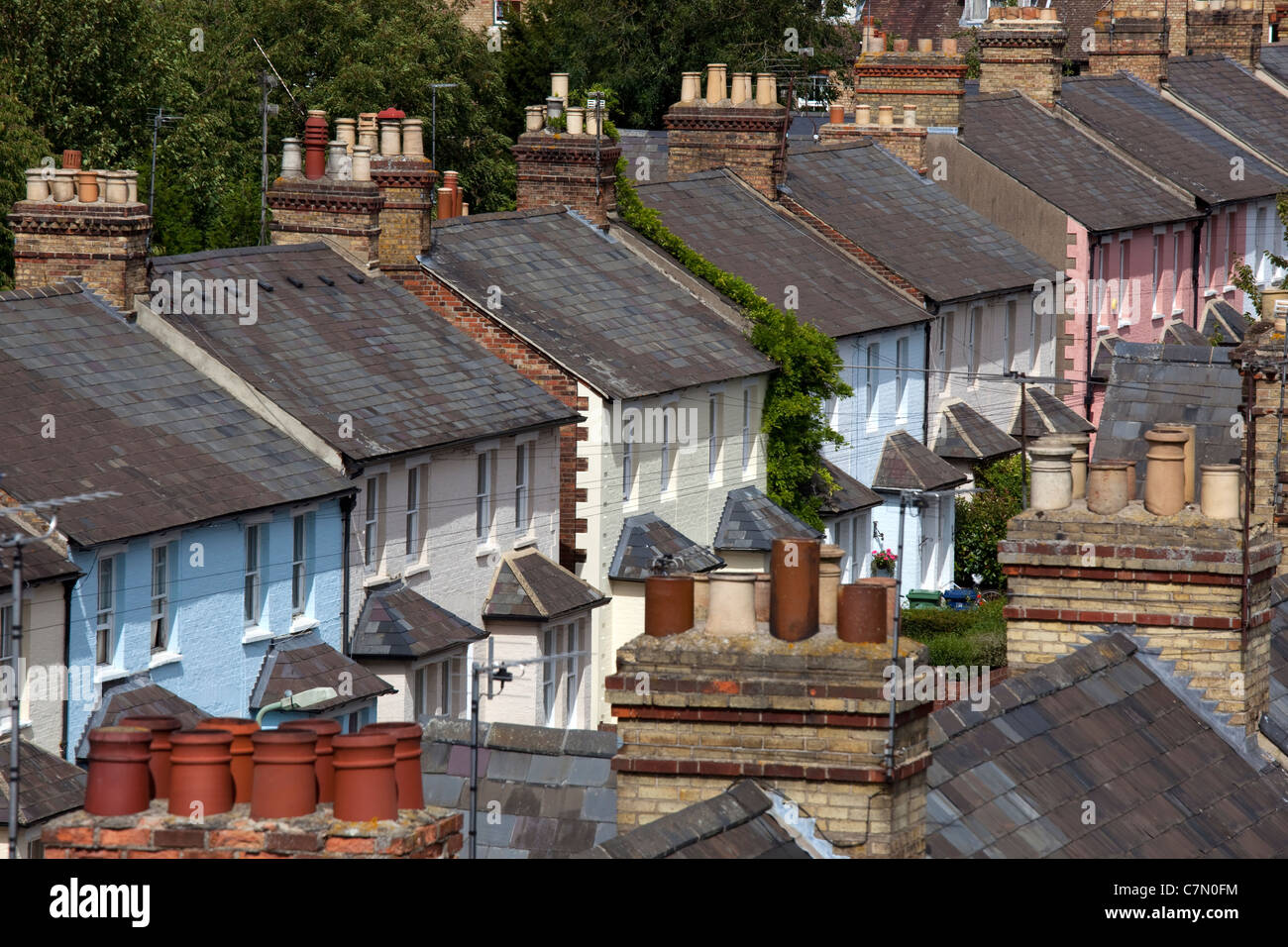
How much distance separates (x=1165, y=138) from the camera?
2618 inches

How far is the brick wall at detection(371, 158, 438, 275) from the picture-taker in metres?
38.9

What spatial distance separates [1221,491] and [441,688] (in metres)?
19.1

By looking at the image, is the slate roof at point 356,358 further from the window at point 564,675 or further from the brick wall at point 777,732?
the brick wall at point 777,732

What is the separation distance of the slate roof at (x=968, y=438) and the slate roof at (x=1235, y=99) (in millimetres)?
21313

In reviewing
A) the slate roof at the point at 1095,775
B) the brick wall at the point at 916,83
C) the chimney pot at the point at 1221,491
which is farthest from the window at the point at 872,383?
the slate roof at the point at 1095,775

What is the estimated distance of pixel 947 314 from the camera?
165 ft

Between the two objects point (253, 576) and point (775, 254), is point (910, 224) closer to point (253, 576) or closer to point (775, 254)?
point (775, 254)

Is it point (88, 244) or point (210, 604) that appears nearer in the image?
point (210, 604)

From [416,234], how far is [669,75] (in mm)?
39581

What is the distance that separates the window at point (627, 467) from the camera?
3884 centimetres

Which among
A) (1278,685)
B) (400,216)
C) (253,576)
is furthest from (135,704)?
(1278,685)

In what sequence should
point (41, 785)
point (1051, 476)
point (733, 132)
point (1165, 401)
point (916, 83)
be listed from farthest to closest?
point (916, 83) < point (733, 132) < point (1165, 401) < point (41, 785) < point (1051, 476)
